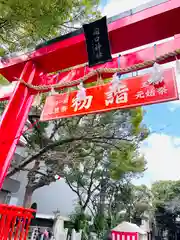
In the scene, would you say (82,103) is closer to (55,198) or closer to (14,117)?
(14,117)

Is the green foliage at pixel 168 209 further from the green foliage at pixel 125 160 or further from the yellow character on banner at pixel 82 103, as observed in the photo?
the yellow character on banner at pixel 82 103

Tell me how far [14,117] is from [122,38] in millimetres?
1962

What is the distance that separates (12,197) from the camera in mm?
13258

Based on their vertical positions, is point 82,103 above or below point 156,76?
below

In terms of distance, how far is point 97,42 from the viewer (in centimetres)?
300

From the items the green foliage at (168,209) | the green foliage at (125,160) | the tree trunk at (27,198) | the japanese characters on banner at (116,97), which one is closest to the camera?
the japanese characters on banner at (116,97)

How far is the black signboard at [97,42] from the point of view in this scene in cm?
293

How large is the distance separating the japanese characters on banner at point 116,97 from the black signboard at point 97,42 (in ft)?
1.57

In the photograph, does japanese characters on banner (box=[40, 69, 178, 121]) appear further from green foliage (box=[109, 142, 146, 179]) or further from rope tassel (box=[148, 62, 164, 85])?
green foliage (box=[109, 142, 146, 179])

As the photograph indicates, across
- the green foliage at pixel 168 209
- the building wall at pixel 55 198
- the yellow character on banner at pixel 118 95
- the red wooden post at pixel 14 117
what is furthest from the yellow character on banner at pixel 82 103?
the green foliage at pixel 168 209

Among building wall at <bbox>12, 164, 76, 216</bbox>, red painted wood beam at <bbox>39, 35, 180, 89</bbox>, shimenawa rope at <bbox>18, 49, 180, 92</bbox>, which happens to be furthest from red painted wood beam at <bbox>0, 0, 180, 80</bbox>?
building wall at <bbox>12, 164, 76, 216</bbox>

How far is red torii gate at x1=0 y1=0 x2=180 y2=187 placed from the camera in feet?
9.06

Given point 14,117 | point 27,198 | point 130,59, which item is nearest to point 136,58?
point 130,59

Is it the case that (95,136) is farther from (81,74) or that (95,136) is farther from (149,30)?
(149,30)
